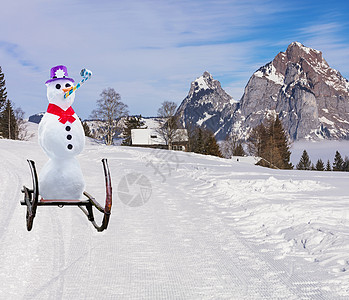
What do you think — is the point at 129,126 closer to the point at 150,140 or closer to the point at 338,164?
the point at 150,140

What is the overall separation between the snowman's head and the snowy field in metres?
0.73

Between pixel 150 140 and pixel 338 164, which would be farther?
pixel 338 164

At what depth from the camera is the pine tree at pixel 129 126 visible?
7091 centimetres

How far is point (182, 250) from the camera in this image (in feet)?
21.0

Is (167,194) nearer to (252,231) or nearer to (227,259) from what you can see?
(252,231)

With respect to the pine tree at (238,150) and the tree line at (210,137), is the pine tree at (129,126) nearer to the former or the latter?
the tree line at (210,137)

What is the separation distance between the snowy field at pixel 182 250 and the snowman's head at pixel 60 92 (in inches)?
28.7

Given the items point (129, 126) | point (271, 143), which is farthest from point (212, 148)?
point (129, 126)

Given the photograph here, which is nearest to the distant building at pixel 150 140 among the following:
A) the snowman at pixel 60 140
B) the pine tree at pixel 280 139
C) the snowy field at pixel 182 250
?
the pine tree at pixel 280 139

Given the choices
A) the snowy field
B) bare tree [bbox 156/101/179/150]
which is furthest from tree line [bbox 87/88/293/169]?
the snowy field

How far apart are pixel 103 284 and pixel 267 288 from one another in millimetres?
2252

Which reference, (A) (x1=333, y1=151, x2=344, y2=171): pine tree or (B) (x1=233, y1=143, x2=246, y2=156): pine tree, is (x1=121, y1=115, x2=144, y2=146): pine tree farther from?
(A) (x1=333, y1=151, x2=344, y2=171): pine tree

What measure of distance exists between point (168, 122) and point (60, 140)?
55619mm

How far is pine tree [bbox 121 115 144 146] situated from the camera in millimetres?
70912
